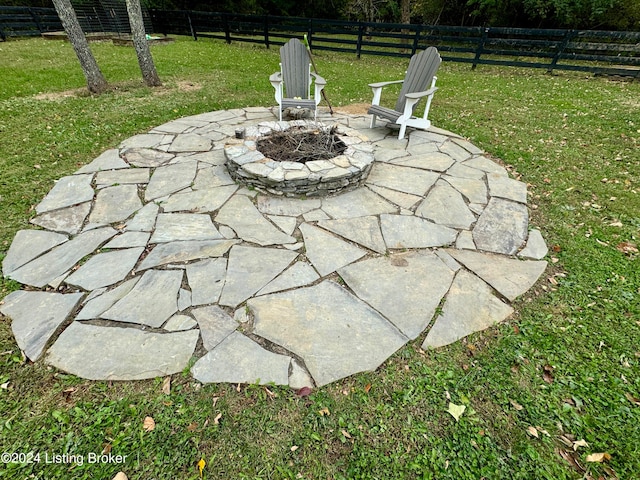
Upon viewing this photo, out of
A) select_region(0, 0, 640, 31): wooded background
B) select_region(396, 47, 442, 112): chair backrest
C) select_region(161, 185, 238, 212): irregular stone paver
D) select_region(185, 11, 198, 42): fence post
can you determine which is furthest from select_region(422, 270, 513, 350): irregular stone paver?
select_region(185, 11, 198, 42): fence post

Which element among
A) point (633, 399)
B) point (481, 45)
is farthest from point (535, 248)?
point (481, 45)

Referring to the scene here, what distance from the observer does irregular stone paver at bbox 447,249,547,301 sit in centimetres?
204

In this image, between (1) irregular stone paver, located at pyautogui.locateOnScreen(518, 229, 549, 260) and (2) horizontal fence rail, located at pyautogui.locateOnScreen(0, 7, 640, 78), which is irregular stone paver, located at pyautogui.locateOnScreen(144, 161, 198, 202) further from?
(2) horizontal fence rail, located at pyautogui.locateOnScreen(0, 7, 640, 78)

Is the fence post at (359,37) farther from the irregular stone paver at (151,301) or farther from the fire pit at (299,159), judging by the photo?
the irregular stone paver at (151,301)

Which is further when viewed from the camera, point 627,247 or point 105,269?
point 627,247

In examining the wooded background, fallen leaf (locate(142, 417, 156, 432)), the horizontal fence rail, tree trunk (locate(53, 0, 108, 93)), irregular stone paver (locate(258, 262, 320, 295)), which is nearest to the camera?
fallen leaf (locate(142, 417, 156, 432))

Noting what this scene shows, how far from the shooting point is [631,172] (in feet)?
11.2

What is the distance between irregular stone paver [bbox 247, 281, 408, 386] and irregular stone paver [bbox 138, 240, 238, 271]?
0.57m

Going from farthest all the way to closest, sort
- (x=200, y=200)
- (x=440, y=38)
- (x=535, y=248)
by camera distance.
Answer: (x=440, y=38) → (x=200, y=200) → (x=535, y=248)

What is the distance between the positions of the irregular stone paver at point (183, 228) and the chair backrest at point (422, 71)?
3.12 metres

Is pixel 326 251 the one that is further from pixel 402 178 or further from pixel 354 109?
pixel 354 109

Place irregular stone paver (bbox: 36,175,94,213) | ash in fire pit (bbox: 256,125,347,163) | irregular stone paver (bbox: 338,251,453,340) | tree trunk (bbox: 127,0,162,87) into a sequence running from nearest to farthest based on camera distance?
irregular stone paver (bbox: 338,251,453,340) < irregular stone paver (bbox: 36,175,94,213) < ash in fire pit (bbox: 256,125,347,163) < tree trunk (bbox: 127,0,162,87)

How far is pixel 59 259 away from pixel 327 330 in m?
1.90

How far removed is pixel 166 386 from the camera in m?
1.45
